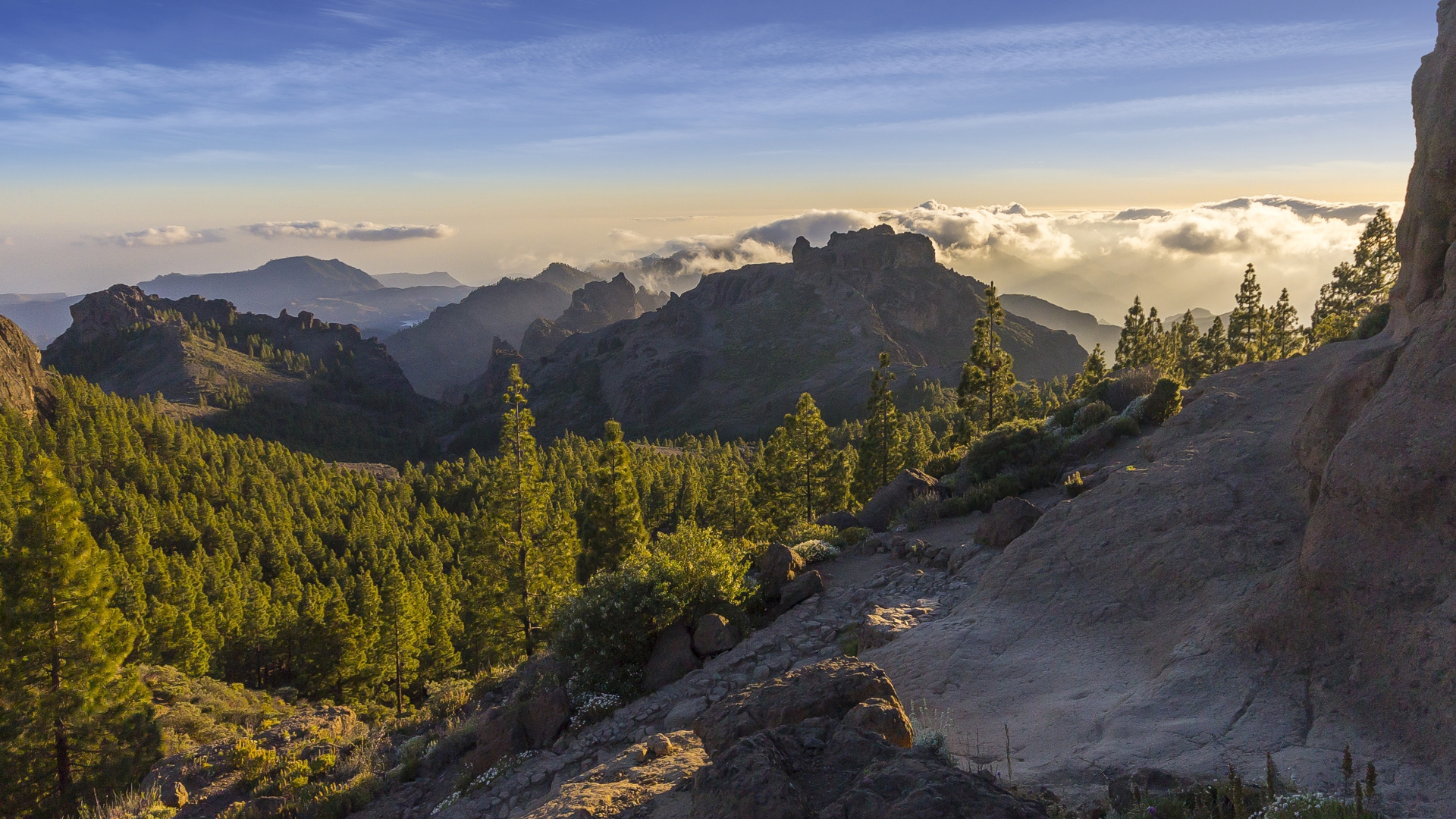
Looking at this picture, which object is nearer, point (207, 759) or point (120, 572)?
point (207, 759)

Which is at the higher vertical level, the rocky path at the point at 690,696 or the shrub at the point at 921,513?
the shrub at the point at 921,513

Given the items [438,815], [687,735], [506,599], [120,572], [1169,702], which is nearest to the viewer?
[1169,702]

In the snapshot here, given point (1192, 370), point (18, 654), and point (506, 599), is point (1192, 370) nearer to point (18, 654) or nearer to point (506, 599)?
point (506, 599)

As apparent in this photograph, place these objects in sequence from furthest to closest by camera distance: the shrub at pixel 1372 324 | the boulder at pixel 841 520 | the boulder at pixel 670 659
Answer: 1. the boulder at pixel 841 520
2. the shrub at pixel 1372 324
3. the boulder at pixel 670 659

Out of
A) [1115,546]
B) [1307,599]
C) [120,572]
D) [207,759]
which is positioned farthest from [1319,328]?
[120,572]

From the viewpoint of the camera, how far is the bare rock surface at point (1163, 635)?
7016 mm

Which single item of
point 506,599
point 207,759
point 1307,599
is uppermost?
point 1307,599

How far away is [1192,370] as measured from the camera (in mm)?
56688

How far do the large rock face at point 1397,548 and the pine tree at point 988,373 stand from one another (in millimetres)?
34320

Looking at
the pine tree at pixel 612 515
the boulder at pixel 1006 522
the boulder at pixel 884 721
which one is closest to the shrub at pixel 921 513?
the boulder at pixel 1006 522

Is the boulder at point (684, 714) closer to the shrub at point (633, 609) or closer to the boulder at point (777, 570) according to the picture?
the shrub at point (633, 609)

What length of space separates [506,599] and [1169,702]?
3041 centimetres

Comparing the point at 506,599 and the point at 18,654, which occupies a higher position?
the point at 18,654

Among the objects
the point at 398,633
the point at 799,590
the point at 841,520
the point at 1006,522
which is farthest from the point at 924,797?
the point at 398,633
